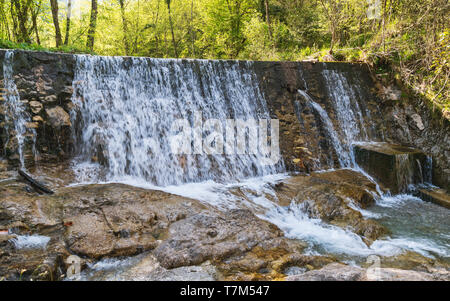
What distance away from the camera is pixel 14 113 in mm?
6137

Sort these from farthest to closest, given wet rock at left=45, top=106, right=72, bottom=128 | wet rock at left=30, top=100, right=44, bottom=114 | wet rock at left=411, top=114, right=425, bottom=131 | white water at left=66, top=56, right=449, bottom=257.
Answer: wet rock at left=411, top=114, right=425, bottom=131 < wet rock at left=45, top=106, right=72, bottom=128 < wet rock at left=30, top=100, right=44, bottom=114 < white water at left=66, top=56, right=449, bottom=257

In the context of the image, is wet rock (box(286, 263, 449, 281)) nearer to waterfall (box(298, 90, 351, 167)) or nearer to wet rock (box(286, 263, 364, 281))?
wet rock (box(286, 263, 364, 281))

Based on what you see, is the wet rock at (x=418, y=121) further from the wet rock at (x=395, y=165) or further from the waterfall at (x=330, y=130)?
the waterfall at (x=330, y=130)

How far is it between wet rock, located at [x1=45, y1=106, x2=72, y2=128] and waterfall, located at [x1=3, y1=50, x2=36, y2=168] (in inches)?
16.1

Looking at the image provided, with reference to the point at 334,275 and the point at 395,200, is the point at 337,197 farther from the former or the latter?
the point at 334,275

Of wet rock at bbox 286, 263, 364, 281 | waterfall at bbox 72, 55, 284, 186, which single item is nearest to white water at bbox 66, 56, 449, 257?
waterfall at bbox 72, 55, 284, 186

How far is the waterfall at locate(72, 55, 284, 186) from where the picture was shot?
6879mm

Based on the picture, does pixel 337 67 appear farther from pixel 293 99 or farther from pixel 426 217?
pixel 426 217

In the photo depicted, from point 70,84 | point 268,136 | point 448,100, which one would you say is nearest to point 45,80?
point 70,84

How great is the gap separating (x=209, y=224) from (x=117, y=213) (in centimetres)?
150

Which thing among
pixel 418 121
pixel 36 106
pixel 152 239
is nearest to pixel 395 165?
pixel 418 121

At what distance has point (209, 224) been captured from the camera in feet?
15.3

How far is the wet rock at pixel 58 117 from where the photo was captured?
21.3ft

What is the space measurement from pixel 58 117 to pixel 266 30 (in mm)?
11639
